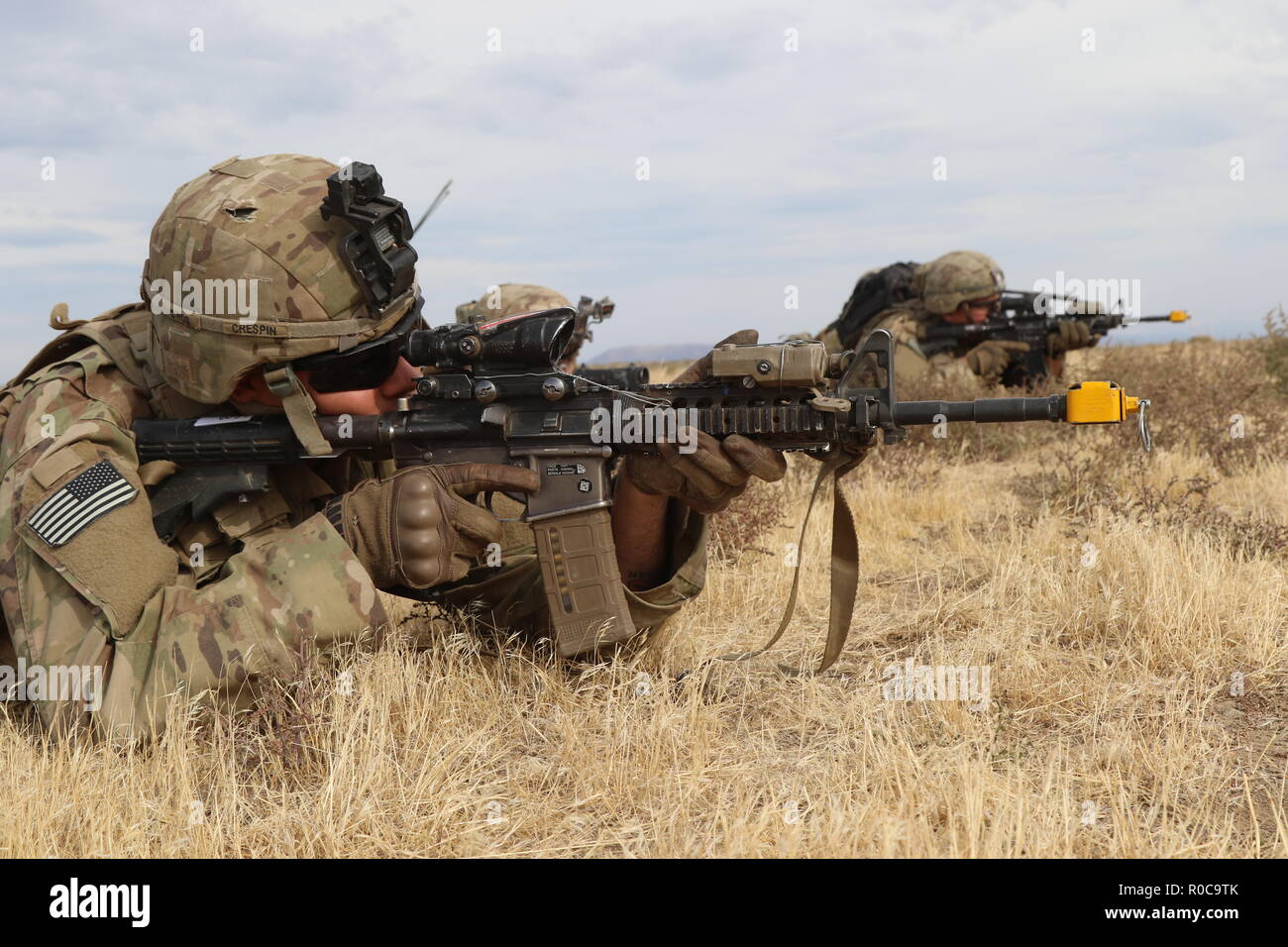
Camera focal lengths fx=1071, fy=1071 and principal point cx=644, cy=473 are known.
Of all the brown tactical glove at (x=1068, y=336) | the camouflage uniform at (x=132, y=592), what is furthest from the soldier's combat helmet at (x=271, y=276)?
the brown tactical glove at (x=1068, y=336)

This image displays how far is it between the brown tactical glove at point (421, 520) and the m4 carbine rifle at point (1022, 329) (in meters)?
10.5

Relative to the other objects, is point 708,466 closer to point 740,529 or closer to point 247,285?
point 247,285

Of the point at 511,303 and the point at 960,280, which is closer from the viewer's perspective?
the point at 511,303

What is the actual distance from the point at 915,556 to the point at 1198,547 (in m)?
1.42

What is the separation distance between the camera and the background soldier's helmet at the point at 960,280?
12836mm

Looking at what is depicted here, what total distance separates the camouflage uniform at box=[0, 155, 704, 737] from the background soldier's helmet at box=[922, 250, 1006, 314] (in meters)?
10.0

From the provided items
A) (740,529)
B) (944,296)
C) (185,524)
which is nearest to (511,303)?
(740,529)

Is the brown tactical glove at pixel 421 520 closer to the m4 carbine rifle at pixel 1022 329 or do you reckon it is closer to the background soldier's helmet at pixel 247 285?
the background soldier's helmet at pixel 247 285

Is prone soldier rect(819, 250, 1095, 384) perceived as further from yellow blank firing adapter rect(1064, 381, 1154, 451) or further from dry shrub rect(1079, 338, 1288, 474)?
yellow blank firing adapter rect(1064, 381, 1154, 451)

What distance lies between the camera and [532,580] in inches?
165

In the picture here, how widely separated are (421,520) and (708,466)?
95 cm

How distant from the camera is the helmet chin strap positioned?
3.55 m

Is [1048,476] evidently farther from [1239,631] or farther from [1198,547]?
[1239,631]

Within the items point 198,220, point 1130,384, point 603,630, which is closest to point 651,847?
point 603,630
